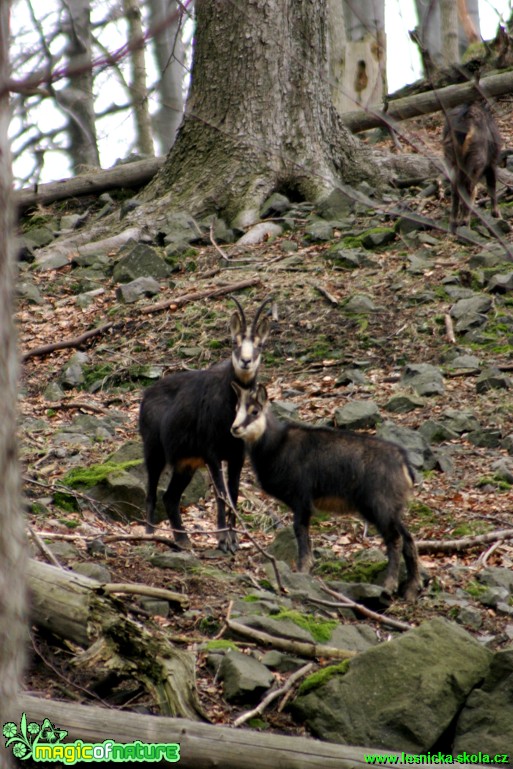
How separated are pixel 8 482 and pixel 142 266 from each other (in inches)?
421

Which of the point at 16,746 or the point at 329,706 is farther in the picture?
the point at 329,706

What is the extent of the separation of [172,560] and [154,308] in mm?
6358

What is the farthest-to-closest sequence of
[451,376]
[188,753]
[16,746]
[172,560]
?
1. [451,376]
2. [172,560]
3. [188,753]
4. [16,746]

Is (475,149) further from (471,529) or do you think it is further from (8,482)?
(8,482)

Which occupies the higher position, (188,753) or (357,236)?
(357,236)

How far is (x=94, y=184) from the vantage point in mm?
16281

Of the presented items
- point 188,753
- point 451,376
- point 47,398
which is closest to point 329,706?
point 188,753

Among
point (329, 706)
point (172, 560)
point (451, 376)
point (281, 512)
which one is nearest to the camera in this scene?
point (329, 706)

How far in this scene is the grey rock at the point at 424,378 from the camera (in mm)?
10023

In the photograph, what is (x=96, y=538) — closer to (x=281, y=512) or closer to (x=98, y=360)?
(x=281, y=512)

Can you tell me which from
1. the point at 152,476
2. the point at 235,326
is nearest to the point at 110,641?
the point at 152,476

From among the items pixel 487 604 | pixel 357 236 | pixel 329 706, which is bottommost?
pixel 487 604

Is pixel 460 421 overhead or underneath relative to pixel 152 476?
underneath

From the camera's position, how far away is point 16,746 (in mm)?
3766
